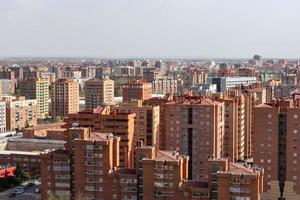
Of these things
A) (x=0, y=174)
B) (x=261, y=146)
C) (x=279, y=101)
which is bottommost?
(x=0, y=174)

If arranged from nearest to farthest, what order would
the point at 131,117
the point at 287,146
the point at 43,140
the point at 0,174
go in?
1. the point at 287,146
2. the point at 131,117
3. the point at 0,174
4. the point at 43,140

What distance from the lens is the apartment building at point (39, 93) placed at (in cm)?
3516

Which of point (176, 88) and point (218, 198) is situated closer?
point (218, 198)

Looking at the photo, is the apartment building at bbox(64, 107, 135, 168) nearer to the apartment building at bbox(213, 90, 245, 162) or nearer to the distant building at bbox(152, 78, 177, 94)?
the apartment building at bbox(213, 90, 245, 162)

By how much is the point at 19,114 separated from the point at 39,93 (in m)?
4.66

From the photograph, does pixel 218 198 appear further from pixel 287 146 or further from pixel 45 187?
pixel 287 146

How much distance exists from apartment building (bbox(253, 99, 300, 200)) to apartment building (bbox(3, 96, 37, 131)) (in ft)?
56.4

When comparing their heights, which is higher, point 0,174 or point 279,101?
point 279,101

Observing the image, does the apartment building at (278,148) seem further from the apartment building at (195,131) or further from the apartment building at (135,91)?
the apartment building at (135,91)

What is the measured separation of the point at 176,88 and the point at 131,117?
1208 inches

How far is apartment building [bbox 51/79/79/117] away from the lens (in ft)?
113

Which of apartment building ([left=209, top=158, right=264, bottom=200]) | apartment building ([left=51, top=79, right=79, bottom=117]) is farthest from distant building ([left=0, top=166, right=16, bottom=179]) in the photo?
apartment building ([left=51, top=79, right=79, bottom=117])

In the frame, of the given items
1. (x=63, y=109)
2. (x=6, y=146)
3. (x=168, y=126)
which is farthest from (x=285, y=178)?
(x=63, y=109)

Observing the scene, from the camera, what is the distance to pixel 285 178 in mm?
15711
